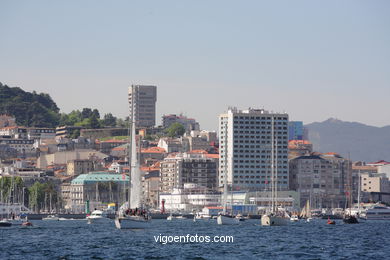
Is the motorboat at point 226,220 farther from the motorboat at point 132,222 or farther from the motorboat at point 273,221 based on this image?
the motorboat at point 132,222

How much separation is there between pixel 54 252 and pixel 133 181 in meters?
34.6

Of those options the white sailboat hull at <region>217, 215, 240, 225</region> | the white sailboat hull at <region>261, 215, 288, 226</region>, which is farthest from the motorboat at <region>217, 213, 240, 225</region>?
the white sailboat hull at <region>261, 215, 288, 226</region>

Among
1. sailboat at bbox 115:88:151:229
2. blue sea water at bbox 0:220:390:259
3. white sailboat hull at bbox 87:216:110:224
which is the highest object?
sailboat at bbox 115:88:151:229

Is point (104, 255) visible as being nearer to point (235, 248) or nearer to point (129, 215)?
point (235, 248)

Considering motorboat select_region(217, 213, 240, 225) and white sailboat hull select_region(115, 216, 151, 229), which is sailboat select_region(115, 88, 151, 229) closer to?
white sailboat hull select_region(115, 216, 151, 229)

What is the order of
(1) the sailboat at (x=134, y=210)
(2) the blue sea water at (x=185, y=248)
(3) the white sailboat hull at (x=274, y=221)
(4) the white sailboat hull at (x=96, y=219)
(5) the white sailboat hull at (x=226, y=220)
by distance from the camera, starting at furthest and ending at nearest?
(4) the white sailboat hull at (x=96, y=219) < (5) the white sailboat hull at (x=226, y=220) < (3) the white sailboat hull at (x=274, y=221) < (1) the sailboat at (x=134, y=210) < (2) the blue sea water at (x=185, y=248)

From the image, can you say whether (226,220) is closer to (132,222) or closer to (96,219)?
(96,219)

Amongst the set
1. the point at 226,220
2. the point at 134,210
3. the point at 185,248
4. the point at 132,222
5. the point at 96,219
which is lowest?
the point at 185,248

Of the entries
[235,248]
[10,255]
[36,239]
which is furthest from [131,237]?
[10,255]

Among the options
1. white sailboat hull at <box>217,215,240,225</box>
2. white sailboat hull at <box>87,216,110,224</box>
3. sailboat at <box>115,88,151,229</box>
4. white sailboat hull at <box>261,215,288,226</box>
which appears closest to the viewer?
sailboat at <box>115,88,151,229</box>

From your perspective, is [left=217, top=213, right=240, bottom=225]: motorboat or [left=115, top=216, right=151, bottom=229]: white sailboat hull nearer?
[left=115, top=216, right=151, bottom=229]: white sailboat hull

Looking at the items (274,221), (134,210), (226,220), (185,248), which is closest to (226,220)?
(226,220)

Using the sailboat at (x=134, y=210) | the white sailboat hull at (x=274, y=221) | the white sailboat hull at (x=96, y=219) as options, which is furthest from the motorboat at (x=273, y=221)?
the white sailboat hull at (x=96, y=219)

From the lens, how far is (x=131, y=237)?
9012cm
